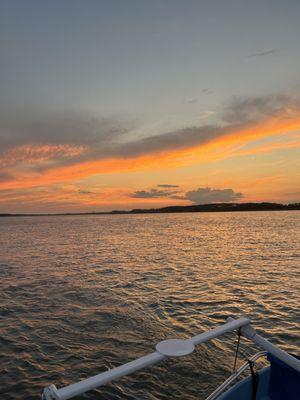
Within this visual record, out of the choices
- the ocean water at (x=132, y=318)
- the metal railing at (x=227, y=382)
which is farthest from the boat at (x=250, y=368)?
the ocean water at (x=132, y=318)

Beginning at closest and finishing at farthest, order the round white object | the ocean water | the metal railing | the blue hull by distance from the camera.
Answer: the round white object
the metal railing
the blue hull
the ocean water

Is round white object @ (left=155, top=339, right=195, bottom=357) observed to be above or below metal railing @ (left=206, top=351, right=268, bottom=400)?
above

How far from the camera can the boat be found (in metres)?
4.64

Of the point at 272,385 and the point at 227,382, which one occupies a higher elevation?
the point at 227,382

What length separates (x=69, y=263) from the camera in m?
34.0

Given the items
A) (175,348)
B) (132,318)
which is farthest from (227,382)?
(132,318)

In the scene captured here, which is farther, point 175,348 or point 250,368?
point 250,368

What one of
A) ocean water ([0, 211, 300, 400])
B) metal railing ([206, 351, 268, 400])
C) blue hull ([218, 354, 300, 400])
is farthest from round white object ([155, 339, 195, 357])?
ocean water ([0, 211, 300, 400])

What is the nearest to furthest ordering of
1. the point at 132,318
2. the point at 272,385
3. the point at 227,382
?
the point at 227,382 → the point at 272,385 → the point at 132,318

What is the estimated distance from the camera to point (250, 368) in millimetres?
6324

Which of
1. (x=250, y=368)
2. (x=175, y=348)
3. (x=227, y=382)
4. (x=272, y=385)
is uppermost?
(x=175, y=348)

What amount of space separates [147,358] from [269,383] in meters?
4.12

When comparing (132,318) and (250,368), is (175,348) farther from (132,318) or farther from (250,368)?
(132,318)

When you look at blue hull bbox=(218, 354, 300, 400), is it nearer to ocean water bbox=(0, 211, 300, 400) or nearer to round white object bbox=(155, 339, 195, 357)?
round white object bbox=(155, 339, 195, 357)
